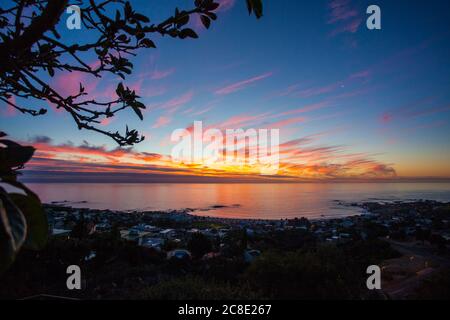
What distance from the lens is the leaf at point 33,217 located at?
1.68 ft

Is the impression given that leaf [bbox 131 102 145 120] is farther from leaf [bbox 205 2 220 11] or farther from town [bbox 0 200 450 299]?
town [bbox 0 200 450 299]

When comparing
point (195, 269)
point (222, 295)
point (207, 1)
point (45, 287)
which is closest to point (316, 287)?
point (222, 295)

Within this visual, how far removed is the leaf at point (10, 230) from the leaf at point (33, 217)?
0.44 feet

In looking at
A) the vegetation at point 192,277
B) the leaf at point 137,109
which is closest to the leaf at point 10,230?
the leaf at point 137,109

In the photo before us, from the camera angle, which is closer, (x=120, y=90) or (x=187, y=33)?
(x=187, y=33)

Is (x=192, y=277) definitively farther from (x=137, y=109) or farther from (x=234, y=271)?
(x=137, y=109)

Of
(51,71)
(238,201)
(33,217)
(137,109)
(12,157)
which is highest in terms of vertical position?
(51,71)

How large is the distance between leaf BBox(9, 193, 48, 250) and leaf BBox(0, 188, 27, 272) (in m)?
0.13

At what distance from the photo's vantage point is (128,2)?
1279 millimetres

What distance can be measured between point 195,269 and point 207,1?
9.38 metres

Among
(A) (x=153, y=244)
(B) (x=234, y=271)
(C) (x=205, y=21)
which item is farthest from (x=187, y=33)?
(A) (x=153, y=244)

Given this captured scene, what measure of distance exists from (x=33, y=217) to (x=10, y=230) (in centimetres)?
22

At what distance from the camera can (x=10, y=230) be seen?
358 mm
